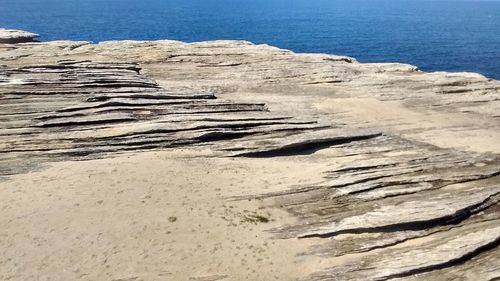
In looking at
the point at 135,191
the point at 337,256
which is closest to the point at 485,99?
the point at 337,256

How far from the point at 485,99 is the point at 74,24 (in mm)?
98498

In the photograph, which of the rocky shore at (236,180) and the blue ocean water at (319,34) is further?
the blue ocean water at (319,34)

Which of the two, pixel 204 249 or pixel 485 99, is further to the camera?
pixel 485 99

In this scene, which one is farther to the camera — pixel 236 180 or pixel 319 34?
pixel 319 34

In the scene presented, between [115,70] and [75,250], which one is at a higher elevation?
[115,70]

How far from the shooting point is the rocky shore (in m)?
19.1

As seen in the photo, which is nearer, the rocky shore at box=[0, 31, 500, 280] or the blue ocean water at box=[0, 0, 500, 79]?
the rocky shore at box=[0, 31, 500, 280]

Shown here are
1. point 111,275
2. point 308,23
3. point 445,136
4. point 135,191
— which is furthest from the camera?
point 308,23

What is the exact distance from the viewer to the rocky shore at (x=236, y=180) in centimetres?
1906

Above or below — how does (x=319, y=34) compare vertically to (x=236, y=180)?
above

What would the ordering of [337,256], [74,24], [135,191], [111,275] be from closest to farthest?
[111,275], [337,256], [135,191], [74,24]

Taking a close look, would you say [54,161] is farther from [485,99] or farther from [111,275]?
[485,99]

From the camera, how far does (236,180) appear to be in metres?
24.6

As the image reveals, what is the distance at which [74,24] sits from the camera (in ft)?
388
